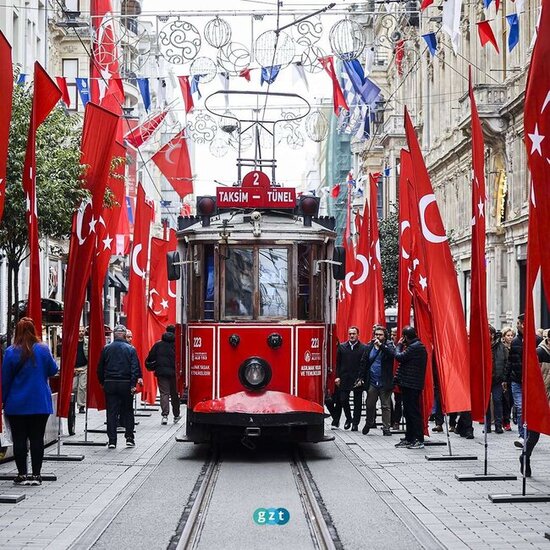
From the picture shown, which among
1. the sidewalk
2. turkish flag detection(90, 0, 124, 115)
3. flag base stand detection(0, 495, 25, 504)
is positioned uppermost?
turkish flag detection(90, 0, 124, 115)

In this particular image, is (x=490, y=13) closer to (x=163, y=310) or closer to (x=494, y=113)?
(x=494, y=113)

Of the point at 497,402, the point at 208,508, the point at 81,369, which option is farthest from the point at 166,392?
the point at 208,508

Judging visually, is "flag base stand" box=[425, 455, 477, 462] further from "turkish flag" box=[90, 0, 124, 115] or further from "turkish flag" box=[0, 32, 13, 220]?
"turkish flag" box=[90, 0, 124, 115]

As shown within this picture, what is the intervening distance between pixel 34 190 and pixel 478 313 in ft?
16.6

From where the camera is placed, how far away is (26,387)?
1257 centimetres

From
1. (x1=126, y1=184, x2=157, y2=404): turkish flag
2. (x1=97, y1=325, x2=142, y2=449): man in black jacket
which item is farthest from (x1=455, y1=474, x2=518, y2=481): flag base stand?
(x1=126, y1=184, x2=157, y2=404): turkish flag

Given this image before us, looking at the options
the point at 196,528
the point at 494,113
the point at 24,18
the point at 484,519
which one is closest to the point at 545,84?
the point at 484,519

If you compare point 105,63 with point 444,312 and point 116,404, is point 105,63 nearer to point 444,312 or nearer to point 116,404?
point 116,404

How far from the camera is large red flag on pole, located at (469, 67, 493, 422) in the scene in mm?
13445

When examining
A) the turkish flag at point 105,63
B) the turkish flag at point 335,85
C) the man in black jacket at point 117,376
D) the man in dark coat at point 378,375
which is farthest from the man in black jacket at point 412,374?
the turkish flag at point 335,85

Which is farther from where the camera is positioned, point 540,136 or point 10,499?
point 10,499

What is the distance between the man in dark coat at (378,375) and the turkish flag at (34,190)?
7579mm

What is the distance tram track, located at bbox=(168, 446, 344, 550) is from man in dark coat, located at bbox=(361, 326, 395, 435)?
4.09 m

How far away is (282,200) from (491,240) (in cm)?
2335
